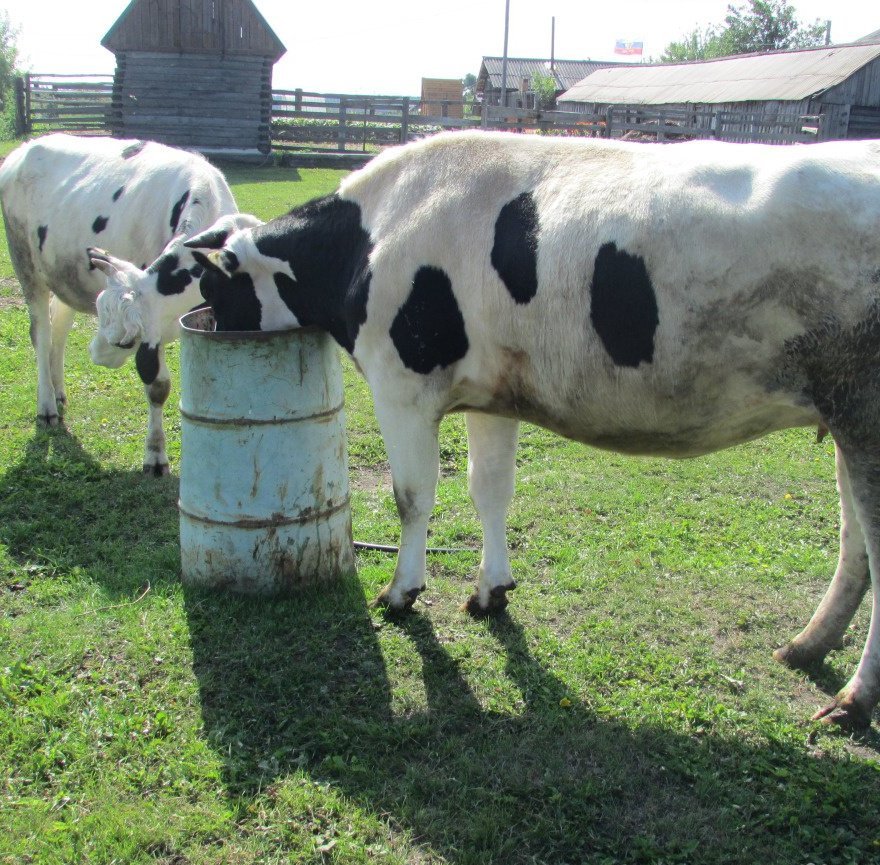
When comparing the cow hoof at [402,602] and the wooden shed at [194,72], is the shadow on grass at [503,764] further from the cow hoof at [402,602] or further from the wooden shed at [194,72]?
the wooden shed at [194,72]

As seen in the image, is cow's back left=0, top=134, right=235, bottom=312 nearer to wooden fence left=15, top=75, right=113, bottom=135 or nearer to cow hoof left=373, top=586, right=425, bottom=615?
cow hoof left=373, top=586, right=425, bottom=615

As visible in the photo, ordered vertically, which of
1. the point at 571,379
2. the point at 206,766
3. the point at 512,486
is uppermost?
the point at 571,379

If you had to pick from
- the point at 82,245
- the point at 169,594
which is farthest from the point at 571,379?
the point at 82,245

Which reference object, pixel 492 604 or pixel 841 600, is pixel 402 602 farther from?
pixel 841 600

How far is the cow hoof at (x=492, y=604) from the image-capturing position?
483cm

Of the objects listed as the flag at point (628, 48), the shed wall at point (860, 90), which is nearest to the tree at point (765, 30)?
Answer: the flag at point (628, 48)

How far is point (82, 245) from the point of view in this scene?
7.27 m

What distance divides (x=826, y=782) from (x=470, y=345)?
2300 mm

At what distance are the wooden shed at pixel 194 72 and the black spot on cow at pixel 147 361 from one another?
23.5 m

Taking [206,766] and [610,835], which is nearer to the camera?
[610,835]

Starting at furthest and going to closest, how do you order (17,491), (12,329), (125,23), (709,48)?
(709,48), (125,23), (12,329), (17,491)

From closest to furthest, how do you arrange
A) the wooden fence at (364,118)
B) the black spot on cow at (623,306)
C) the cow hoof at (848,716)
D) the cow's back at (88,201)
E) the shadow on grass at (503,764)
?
the shadow on grass at (503,764), the black spot on cow at (623,306), the cow hoof at (848,716), the cow's back at (88,201), the wooden fence at (364,118)

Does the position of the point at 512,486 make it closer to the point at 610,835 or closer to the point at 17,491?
the point at 610,835

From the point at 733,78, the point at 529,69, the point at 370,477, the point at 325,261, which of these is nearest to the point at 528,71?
the point at 529,69
